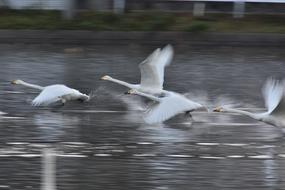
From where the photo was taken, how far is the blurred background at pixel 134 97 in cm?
793

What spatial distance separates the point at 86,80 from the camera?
15.0 m

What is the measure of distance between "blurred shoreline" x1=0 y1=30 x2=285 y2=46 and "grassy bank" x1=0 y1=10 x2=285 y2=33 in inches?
11.9

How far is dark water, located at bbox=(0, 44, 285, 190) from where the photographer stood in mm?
7727

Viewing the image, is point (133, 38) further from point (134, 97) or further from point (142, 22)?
point (134, 97)

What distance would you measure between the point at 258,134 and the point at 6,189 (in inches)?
166

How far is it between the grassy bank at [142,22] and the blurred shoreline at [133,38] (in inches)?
11.9

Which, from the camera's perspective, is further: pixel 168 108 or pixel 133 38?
pixel 133 38

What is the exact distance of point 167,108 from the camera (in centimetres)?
1049

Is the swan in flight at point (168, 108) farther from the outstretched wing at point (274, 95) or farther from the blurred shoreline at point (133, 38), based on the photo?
the blurred shoreline at point (133, 38)

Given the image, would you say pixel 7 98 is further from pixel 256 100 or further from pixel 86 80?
pixel 256 100

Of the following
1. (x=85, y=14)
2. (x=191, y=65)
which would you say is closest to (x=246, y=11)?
(x=85, y=14)

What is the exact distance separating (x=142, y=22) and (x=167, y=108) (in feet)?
39.2

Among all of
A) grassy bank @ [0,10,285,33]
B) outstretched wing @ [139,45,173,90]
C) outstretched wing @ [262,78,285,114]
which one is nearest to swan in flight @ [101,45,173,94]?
outstretched wing @ [139,45,173,90]

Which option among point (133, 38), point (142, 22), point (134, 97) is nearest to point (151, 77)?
point (134, 97)
